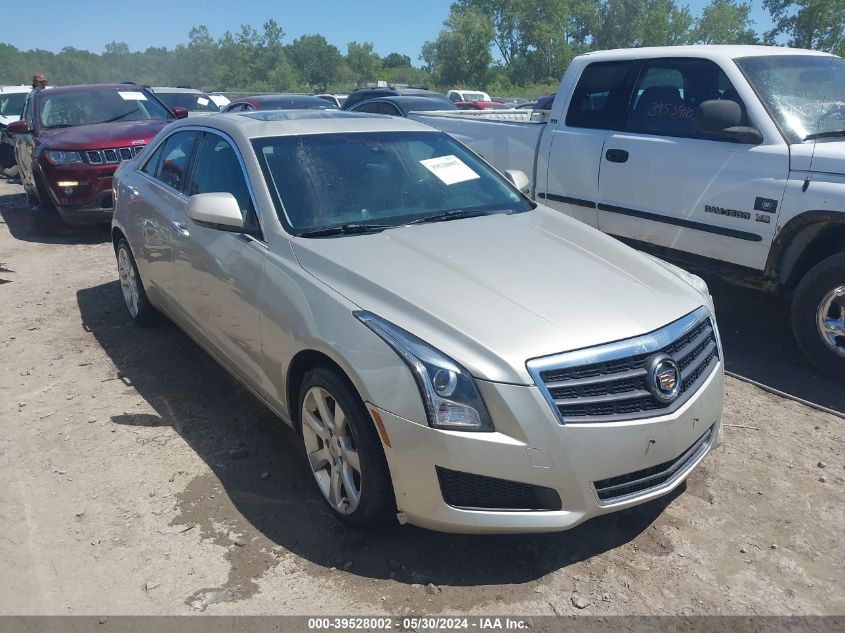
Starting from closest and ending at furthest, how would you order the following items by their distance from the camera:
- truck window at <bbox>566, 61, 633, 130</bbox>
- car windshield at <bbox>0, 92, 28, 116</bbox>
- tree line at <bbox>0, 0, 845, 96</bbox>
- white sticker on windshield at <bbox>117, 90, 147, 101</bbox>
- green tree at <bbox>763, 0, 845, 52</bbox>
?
truck window at <bbox>566, 61, 633, 130</bbox>, white sticker on windshield at <bbox>117, 90, 147, 101</bbox>, car windshield at <bbox>0, 92, 28, 116</bbox>, green tree at <bbox>763, 0, 845, 52</bbox>, tree line at <bbox>0, 0, 845, 96</bbox>

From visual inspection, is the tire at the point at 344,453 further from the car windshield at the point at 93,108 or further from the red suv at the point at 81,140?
the car windshield at the point at 93,108

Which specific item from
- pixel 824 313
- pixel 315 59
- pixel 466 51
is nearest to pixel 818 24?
pixel 466 51

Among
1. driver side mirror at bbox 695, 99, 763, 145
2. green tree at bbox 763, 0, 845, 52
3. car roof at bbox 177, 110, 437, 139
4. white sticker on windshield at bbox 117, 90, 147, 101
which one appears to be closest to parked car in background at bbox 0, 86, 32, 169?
white sticker on windshield at bbox 117, 90, 147, 101

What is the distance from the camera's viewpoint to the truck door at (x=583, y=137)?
580cm

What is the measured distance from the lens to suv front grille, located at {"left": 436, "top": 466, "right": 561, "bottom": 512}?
105 inches

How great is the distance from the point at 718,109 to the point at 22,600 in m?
4.72

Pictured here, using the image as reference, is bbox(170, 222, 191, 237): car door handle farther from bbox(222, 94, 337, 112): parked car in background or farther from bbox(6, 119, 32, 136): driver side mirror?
bbox(222, 94, 337, 112): parked car in background

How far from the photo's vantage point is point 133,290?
561cm

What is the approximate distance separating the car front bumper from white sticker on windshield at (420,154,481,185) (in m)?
1.86

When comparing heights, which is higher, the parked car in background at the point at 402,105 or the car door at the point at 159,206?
the parked car in background at the point at 402,105

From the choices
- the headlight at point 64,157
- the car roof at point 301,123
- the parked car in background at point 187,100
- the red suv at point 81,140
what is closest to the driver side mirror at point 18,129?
the red suv at point 81,140

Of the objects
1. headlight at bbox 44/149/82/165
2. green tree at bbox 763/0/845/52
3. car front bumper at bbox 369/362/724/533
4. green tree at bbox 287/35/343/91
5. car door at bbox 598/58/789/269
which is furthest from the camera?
green tree at bbox 287/35/343/91

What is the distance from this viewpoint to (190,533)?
3223 mm

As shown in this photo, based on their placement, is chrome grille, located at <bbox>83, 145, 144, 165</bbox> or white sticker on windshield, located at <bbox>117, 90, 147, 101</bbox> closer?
chrome grille, located at <bbox>83, 145, 144, 165</bbox>
